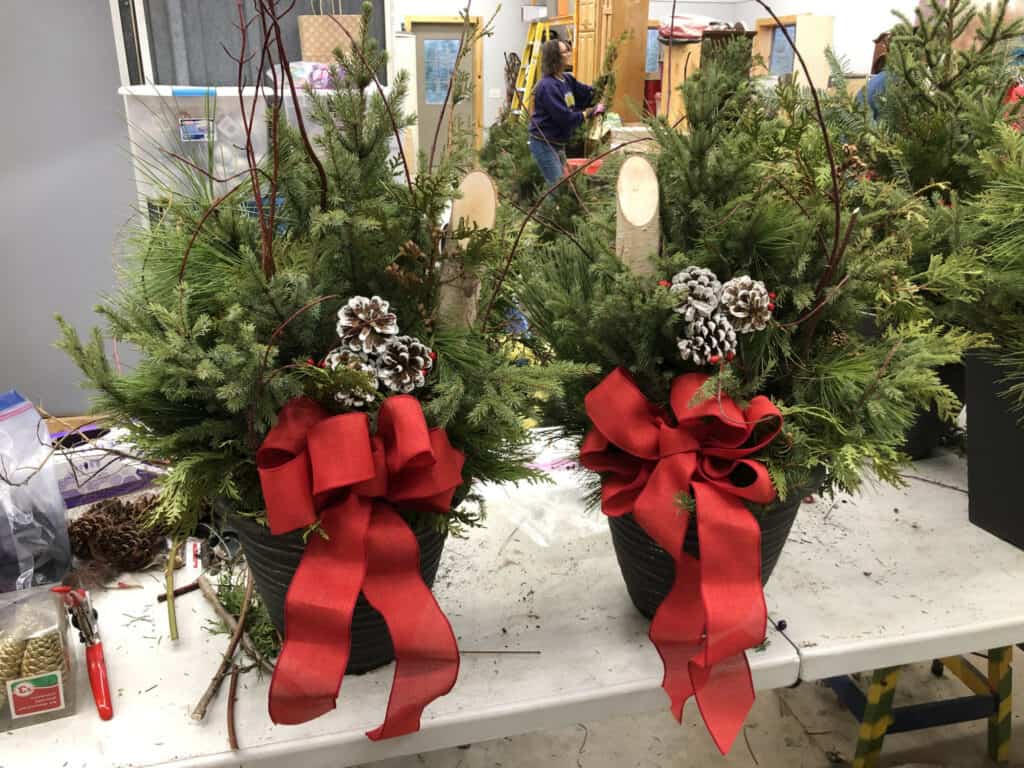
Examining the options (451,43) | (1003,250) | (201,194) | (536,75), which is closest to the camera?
(201,194)

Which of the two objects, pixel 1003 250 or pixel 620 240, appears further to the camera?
pixel 1003 250

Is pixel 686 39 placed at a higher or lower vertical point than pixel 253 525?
higher

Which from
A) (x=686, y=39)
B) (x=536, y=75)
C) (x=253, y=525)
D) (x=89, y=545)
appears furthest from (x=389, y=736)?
(x=536, y=75)

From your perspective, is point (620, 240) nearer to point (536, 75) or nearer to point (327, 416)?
point (327, 416)

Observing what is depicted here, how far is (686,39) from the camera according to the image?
2.81m

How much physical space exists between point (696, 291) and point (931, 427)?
705 millimetres

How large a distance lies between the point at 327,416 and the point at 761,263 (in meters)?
0.40

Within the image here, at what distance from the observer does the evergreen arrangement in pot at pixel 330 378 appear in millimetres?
616

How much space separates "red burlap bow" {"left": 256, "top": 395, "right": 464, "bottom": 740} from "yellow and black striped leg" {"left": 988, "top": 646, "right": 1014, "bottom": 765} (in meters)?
1.06

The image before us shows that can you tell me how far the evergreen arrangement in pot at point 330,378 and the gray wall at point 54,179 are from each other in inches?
80.3

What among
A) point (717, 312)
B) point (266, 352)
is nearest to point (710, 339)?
point (717, 312)

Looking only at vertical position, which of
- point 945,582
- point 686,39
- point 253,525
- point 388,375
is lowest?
point 945,582

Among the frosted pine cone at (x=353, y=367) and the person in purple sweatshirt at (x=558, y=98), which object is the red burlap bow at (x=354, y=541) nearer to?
the frosted pine cone at (x=353, y=367)

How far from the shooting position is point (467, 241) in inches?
28.1
